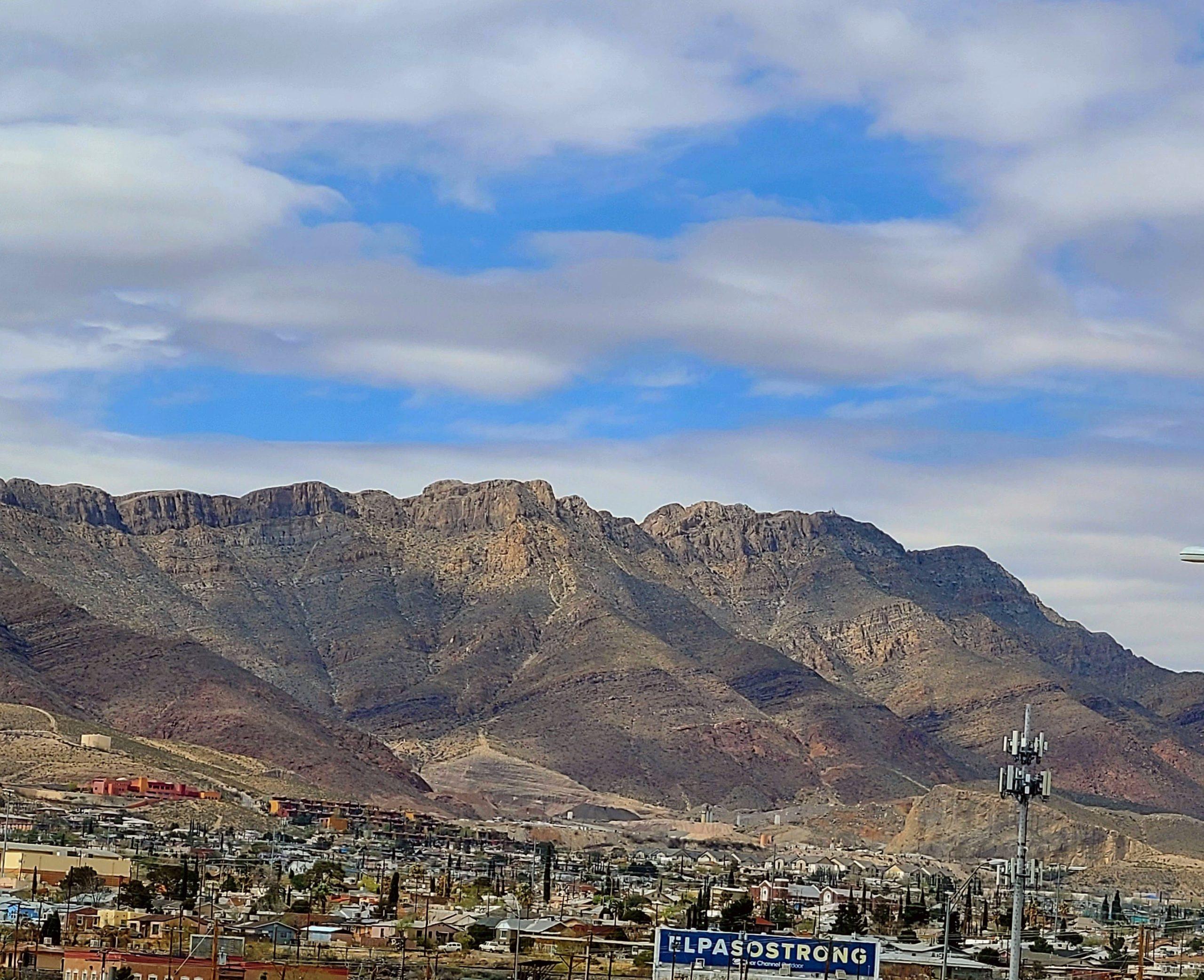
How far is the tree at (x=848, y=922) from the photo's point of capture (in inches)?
4424

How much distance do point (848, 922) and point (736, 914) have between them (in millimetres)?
6949

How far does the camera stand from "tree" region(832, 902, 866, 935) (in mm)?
112375

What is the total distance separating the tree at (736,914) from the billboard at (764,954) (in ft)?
59.3

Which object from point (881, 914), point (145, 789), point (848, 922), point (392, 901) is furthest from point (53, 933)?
point (145, 789)

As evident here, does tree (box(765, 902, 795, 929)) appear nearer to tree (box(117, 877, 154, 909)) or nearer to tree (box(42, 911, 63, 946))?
tree (box(117, 877, 154, 909))

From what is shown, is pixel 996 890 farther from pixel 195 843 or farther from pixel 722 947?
pixel 722 947

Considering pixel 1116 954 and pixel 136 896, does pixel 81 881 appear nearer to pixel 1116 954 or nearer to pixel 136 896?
pixel 136 896

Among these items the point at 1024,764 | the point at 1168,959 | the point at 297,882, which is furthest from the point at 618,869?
the point at 1024,764

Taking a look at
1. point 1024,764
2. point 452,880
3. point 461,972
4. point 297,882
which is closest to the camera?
point 1024,764

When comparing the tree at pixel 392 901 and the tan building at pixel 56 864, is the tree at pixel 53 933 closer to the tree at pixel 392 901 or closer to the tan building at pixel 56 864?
the tree at pixel 392 901

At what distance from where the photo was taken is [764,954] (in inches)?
2985

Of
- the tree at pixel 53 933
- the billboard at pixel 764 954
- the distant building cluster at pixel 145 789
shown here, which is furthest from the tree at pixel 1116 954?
the distant building cluster at pixel 145 789

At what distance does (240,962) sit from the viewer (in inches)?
3125

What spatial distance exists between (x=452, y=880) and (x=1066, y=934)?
43.5 metres
